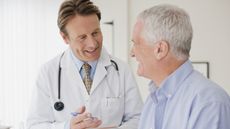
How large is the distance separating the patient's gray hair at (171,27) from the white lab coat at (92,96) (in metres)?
0.61

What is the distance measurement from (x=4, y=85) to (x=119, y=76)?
1932 mm

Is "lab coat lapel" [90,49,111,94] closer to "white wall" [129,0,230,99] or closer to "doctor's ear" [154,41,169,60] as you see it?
"doctor's ear" [154,41,169,60]

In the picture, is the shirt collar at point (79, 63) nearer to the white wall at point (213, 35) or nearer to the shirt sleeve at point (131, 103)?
the shirt sleeve at point (131, 103)

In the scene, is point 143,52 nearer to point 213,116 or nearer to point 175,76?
point 175,76

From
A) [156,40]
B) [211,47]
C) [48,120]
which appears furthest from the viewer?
[211,47]

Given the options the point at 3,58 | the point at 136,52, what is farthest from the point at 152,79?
the point at 3,58

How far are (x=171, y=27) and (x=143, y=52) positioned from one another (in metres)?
0.15

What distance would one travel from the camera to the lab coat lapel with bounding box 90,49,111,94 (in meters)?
1.80

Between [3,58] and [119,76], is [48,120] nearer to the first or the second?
[119,76]

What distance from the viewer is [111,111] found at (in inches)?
69.4

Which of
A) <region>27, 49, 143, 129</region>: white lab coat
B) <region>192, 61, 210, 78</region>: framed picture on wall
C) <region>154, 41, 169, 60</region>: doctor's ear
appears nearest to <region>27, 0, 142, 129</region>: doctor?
<region>27, 49, 143, 129</region>: white lab coat

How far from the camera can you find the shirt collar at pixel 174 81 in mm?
1228

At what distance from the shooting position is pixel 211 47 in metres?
3.13

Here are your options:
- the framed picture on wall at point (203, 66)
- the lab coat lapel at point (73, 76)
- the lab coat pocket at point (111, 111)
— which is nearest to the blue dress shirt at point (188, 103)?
the lab coat pocket at point (111, 111)
